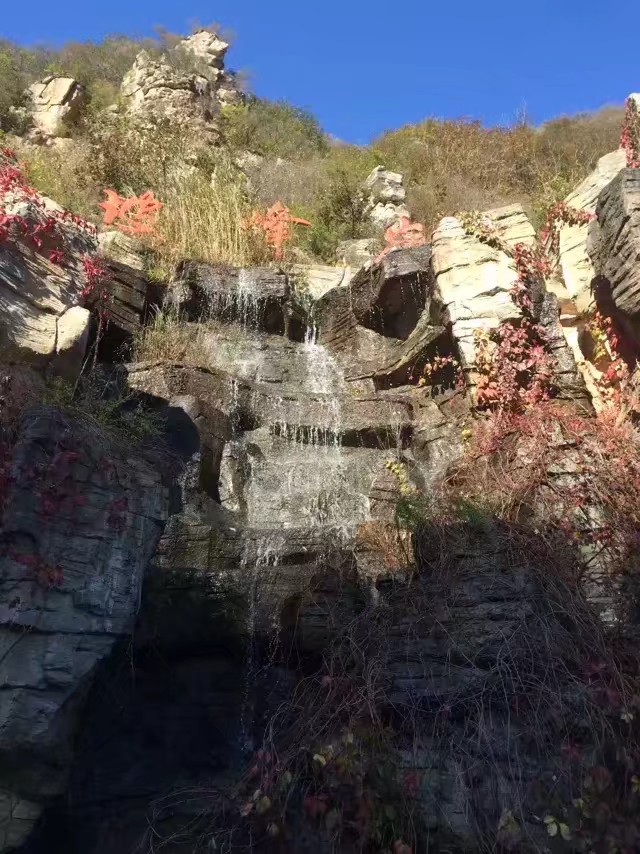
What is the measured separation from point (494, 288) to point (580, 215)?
180cm

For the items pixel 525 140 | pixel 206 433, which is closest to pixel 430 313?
pixel 206 433

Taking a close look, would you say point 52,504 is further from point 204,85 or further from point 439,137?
point 204,85

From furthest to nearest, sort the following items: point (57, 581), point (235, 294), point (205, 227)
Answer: point (205, 227)
point (235, 294)
point (57, 581)

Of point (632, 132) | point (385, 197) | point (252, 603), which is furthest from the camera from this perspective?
point (385, 197)

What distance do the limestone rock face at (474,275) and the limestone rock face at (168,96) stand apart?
772 cm

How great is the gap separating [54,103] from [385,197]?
22.7ft

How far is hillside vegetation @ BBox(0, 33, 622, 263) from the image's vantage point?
9805mm

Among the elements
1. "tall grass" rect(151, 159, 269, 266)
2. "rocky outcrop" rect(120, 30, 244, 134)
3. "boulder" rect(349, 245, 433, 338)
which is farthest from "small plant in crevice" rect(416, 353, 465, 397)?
"rocky outcrop" rect(120, 30, 244, 134)

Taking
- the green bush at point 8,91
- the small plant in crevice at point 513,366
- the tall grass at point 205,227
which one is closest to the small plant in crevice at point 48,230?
the tall grass at point 205,227

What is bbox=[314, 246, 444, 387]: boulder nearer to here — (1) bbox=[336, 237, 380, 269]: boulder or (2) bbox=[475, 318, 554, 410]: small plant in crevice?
(2) bbox=[475, 318, 554, 410]: small plant in crevice

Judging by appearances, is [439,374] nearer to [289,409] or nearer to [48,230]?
[289,409]

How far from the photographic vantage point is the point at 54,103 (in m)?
12.7

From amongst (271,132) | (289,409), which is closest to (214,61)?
(271,132)

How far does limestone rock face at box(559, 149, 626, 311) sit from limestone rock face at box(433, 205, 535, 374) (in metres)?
0.56
